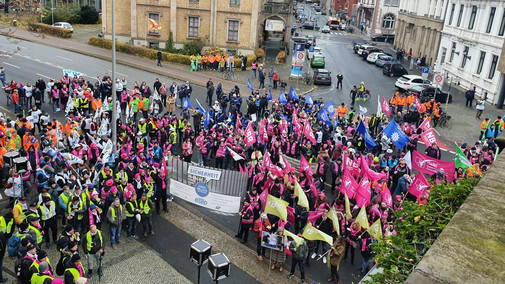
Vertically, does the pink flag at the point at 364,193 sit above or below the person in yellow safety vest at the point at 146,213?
above

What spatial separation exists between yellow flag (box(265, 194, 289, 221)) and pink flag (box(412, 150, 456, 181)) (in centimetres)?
687

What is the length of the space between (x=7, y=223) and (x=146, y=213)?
3.62 metres

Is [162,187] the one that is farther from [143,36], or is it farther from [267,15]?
[267,15]

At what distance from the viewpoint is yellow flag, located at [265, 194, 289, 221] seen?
1229cm

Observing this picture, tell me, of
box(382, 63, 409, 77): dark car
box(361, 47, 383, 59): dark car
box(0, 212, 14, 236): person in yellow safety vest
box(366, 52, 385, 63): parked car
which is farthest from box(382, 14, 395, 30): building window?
box(0, 212, 14, 236): person in yellow safety vest

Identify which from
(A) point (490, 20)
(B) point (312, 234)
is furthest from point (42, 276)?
(A) point (490, 20)

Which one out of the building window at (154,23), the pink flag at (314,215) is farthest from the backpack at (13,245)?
the building window at (154,23)

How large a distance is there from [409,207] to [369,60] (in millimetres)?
47717

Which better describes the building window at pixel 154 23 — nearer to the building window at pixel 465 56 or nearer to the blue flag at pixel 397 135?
the building window at pixel 465 56

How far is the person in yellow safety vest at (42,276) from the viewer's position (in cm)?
901

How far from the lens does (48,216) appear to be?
11.9m

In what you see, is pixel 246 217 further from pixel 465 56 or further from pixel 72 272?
pixel 465 56

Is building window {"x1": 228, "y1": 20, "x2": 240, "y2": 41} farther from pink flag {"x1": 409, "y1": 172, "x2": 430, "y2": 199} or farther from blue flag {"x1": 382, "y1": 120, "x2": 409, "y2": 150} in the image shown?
pink flag {"x1": 409, "y1": 172, "x2": 430, "y2": 199}

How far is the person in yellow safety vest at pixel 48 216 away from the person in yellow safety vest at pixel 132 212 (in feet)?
6.39
